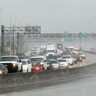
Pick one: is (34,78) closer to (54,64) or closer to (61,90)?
(61,90)

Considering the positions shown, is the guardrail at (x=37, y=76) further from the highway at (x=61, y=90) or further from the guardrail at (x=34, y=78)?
the highway at (x=61, y=90)

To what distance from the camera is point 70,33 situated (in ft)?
494

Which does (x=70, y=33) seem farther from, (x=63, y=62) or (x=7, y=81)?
(x=7, y=81)

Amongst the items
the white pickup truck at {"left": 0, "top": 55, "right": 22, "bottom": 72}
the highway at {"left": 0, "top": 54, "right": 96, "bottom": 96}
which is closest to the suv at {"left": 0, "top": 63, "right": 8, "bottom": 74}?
the white pickup truck at {"left": 0, "top": 55, "right": 22, "bottom": 72}

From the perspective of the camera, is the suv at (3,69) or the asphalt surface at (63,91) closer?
the asphalt surface at (63,91)

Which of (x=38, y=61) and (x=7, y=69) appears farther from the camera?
(x=38, y=61)

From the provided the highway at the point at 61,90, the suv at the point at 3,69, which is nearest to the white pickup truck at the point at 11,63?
the suv at the point at 3,69

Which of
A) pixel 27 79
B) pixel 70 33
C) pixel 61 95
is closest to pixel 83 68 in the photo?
pixel 27 79

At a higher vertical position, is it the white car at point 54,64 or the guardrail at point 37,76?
the guardrail at point 37,76

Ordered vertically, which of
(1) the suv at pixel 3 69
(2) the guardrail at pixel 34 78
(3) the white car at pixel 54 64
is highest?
(1) the suv at pixel 3 69

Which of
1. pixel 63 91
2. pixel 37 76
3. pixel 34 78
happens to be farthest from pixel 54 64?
pixel 63 91

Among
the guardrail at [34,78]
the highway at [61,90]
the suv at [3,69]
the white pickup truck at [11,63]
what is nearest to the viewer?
the highway at [61,90]

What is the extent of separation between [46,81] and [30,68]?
9.68 metres

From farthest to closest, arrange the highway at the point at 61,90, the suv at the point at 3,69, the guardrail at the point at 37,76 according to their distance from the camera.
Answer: the suv at the point at 3,69 < the guardrail at the point at 37,76 < the highway at the point at 61,90
